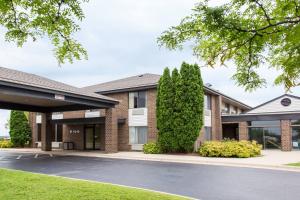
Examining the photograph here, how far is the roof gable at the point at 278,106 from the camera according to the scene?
96.2 feet

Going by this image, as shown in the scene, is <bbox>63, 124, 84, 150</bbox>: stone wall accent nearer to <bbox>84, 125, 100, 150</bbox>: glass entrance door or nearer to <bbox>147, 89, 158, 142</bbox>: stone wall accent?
<bbox>84, 125, 100, 150</bbox>: glass entrance door

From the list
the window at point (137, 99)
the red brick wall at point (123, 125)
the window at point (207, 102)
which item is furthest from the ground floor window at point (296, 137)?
the red brick wall at point (123, 125)

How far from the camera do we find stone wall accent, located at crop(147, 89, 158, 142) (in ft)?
86.2

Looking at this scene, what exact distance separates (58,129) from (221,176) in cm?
2449

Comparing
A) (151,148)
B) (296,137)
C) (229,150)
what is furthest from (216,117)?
(229,150)

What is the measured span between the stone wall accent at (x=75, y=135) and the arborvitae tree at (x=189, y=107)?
11.6 m

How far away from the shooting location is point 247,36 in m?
4.73

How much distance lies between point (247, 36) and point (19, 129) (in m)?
34.3

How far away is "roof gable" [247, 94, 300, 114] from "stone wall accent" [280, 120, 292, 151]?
167 cm

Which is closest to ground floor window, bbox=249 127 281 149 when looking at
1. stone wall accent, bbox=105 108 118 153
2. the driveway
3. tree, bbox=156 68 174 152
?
tree, bbox=156 68 174 152

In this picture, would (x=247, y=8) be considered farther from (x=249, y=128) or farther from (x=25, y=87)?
(x=249, y=128)

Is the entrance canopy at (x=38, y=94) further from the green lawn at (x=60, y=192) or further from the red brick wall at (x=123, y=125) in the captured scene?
the green lawn at (x=60, y=192)

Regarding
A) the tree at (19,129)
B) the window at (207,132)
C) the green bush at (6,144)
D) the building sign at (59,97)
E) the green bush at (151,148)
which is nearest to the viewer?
the building sign at (59,97)

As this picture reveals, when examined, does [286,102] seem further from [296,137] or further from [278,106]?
[296,137]
